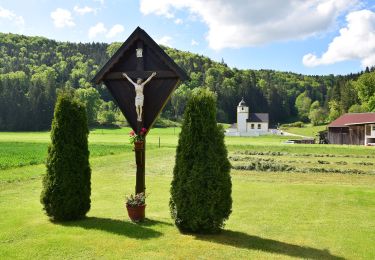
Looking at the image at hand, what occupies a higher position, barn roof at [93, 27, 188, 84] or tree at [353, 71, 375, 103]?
tree at [353, 71, 375, 103]

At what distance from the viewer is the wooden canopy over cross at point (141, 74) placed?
416 inches

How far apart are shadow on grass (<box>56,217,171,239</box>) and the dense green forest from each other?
71.6 metres

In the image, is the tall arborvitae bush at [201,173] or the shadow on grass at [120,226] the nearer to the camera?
the tall arborvitae bush at [201,173]

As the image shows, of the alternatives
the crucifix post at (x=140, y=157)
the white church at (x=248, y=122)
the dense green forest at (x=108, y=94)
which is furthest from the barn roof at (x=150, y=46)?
the white church at (x=248, y=122)

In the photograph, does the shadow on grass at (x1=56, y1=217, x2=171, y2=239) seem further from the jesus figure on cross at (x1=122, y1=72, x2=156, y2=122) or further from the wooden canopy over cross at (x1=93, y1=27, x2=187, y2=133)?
the jesus figure on cross at (x1=122, y1=72, x2=156, y2=122)

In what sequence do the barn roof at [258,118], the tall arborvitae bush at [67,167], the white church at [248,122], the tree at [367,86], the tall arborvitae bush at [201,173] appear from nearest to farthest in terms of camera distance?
the tall arborvitae bush at [201,173], the tall arborvitae bush at [67,167], the tree at [367,86], the white church at [248,122], the barn roof at [258,118]

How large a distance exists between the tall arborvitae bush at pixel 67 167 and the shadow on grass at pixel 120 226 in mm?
364

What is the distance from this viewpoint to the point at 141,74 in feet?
35.4

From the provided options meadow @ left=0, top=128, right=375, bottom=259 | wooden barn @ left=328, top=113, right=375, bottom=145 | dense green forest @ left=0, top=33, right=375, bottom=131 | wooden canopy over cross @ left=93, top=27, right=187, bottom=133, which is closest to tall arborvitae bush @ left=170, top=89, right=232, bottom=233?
meadow @ left=0, top=128, right=375, bottom=259

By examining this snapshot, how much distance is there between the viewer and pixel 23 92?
12119cm

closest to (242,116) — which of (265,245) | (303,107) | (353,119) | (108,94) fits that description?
(353,119)

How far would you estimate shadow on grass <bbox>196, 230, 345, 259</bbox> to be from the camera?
8.09 m

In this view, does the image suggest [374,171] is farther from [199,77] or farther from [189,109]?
[199,77]

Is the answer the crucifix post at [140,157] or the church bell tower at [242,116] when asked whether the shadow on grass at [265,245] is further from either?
the church bell tower at [242,116]
